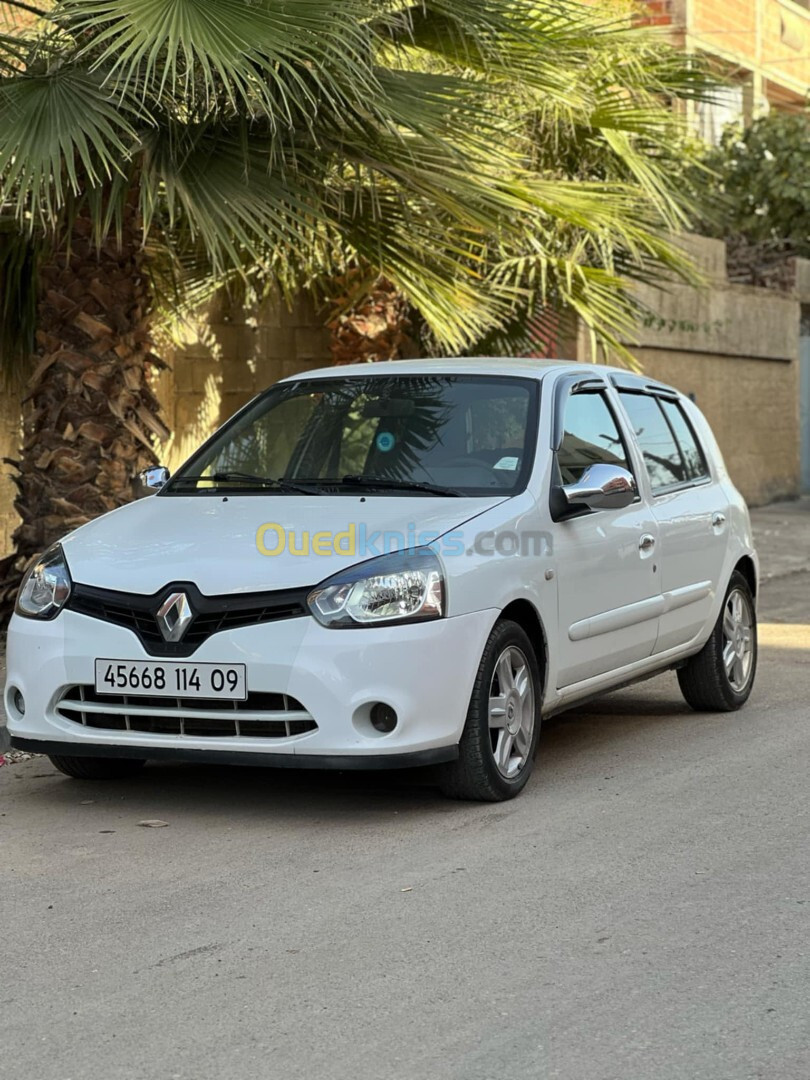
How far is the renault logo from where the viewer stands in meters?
5.70

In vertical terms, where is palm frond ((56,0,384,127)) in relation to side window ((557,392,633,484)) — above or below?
above

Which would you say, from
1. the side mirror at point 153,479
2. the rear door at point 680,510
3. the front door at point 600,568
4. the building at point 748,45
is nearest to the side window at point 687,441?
the rear door at point 680,510

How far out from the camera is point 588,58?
11.4 metres

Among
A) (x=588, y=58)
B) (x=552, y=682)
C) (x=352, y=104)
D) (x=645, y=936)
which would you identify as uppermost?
(x=588, y=58)

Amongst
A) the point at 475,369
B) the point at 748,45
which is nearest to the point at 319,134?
the point at 475,369

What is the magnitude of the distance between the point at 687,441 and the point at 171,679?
3449mm

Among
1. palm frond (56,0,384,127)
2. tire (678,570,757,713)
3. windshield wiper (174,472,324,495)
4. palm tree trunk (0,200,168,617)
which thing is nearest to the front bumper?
windshield wiper (174,472,324,495)

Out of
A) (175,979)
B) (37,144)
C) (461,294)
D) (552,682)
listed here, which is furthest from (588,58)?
(175,979)

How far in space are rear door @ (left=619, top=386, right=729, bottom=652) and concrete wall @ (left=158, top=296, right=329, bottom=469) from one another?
6800 millimetres

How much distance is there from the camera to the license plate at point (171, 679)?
563 centimetres

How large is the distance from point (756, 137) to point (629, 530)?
711 inches

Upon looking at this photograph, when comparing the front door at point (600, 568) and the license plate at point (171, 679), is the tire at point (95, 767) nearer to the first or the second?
the license plate at point (171, 679)

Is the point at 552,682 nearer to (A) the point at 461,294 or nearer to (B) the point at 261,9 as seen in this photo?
(B) the point at 261,9

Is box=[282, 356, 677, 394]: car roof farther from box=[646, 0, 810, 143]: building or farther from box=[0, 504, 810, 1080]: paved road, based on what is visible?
box=[646, 0, 810, 143]: building
